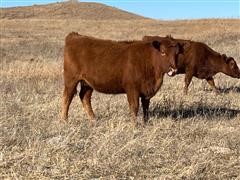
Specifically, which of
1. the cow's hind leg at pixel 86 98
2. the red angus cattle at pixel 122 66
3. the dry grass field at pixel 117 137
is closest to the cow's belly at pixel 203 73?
the dry grass field at pixel 117 137

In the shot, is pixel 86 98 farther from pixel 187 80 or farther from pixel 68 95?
pixel 187 80

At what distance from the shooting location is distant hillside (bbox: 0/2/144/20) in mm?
76575

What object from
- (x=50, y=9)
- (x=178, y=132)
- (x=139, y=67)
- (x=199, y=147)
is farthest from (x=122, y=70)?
(x=50, y=9)

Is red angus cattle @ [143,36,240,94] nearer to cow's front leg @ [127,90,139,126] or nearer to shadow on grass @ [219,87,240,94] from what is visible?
shadow on grass @ [219,87,240,94]

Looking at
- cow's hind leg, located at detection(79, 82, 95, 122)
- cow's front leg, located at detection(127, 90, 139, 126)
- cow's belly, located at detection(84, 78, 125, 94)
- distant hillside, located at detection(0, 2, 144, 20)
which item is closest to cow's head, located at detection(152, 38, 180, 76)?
cow's front leg, located at detection(127, 90, 139, 126)

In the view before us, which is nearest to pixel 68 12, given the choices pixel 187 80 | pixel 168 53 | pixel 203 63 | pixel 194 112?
pixel 203 63

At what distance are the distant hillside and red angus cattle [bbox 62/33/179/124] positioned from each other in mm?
64736

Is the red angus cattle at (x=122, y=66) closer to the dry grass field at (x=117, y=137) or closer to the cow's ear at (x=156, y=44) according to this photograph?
the cow's ear at (x=156, y=44)

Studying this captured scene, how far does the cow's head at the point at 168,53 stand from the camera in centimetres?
927

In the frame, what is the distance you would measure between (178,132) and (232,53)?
59.6ft

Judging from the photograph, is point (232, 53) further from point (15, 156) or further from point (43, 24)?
point (43, 24)

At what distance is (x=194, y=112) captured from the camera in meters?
10.6

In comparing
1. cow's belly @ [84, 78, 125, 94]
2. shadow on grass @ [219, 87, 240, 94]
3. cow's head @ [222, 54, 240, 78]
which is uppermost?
cow's belly @ [84, 78, 125, 94]

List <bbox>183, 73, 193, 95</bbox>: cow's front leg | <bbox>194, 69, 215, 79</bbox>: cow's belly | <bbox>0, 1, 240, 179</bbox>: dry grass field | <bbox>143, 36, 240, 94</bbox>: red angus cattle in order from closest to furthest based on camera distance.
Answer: <bbox>0, 1, 240, 179</bbox>: dry grass field < <bbox>183, 73, 193, 95</bbox>: cow's front leg < <bbox>143, 36, 240, 94</bbox>: red angus cattle < <bbox>194, 69, 215, 79</bbox>: cow's belly
